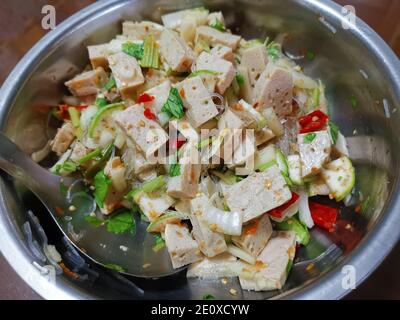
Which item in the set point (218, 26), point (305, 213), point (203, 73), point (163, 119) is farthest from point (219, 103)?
point (305, 213)

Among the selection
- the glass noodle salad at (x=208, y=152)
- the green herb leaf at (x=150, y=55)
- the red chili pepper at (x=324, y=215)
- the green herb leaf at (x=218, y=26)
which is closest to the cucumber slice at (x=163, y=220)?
the glass noodle salad at (x=208, y=152)

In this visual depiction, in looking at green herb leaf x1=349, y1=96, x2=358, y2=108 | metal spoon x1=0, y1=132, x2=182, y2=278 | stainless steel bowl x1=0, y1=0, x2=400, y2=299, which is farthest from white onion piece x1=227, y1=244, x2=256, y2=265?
green herb leaf x1=349, y1=96, x2=358, y2=108

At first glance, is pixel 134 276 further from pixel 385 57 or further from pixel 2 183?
pixel 385 57

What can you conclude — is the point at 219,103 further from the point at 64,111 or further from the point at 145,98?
the point at 64,111

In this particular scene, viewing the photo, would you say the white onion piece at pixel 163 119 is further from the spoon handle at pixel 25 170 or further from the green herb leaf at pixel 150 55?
the spoon handle at pixel 25 170
